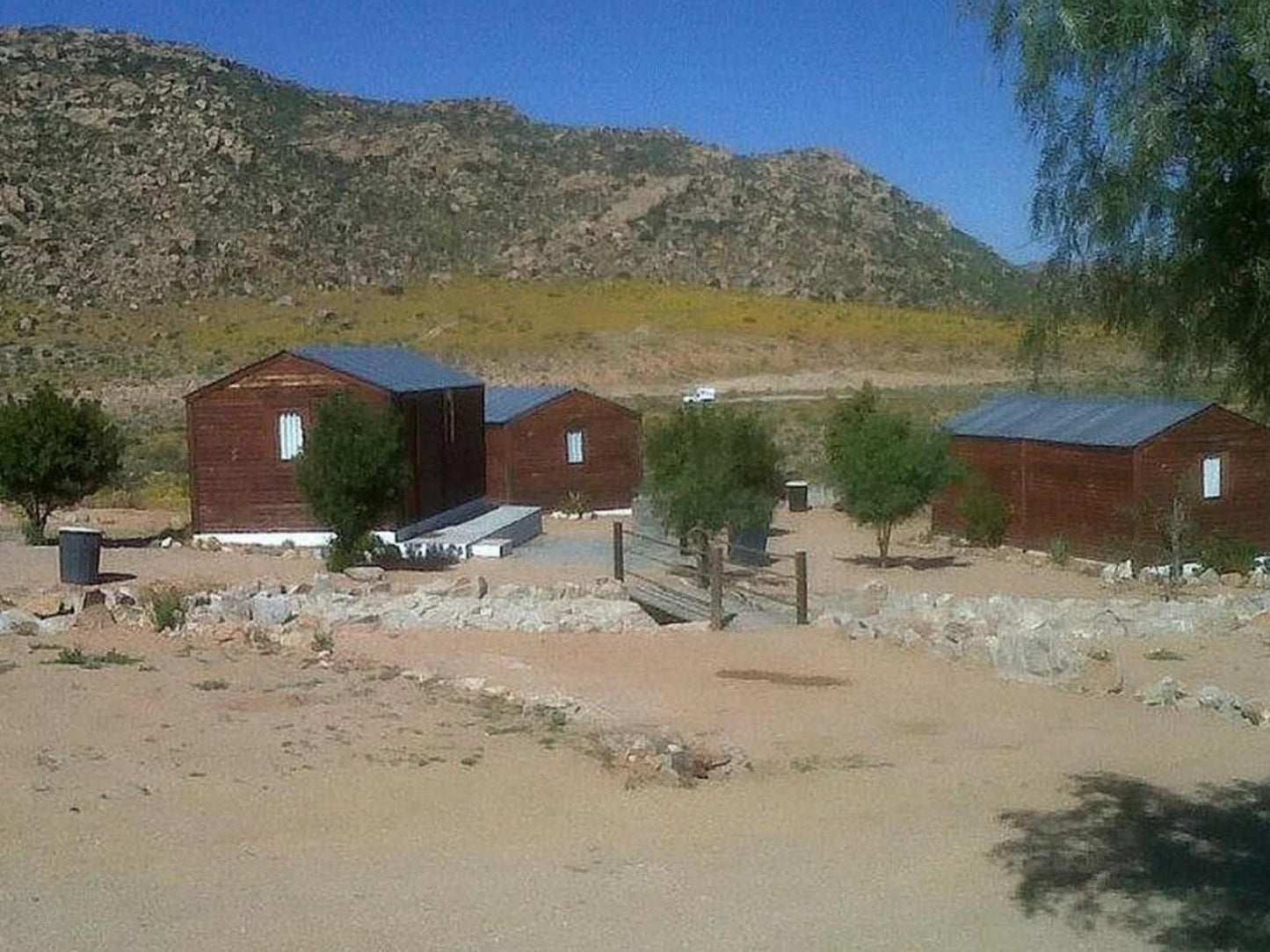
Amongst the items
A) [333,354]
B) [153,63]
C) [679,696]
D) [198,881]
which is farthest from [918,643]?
[153,63]

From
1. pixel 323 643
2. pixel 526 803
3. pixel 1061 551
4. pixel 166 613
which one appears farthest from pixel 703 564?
pixel 526 803

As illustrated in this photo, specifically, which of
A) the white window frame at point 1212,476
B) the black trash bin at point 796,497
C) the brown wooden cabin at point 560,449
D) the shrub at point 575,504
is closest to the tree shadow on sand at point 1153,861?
the white window frame at point 1212,476

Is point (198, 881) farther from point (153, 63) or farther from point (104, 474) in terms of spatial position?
point (153, 63)

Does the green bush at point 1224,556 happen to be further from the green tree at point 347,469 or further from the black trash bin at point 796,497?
the black trash bin at point 796,497

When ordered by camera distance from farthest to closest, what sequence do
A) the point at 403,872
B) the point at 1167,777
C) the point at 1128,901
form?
the point at 1167,777 → the point at 403,872 → the point at 1128,901

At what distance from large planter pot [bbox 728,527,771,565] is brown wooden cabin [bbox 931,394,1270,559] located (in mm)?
6033

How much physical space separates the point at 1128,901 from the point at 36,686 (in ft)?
35.9

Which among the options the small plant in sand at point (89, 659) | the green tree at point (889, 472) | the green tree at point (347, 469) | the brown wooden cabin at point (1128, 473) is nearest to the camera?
the small plant in sand at point (89, 659)

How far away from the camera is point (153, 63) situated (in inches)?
3986

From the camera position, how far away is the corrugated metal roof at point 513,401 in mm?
40625

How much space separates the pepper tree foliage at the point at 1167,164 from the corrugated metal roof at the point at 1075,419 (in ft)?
71.7

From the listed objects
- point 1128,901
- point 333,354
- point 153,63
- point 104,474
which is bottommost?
point 1128,901

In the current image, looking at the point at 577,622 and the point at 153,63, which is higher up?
the point at 153,63

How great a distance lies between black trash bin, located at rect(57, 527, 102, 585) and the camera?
82.1 feet
